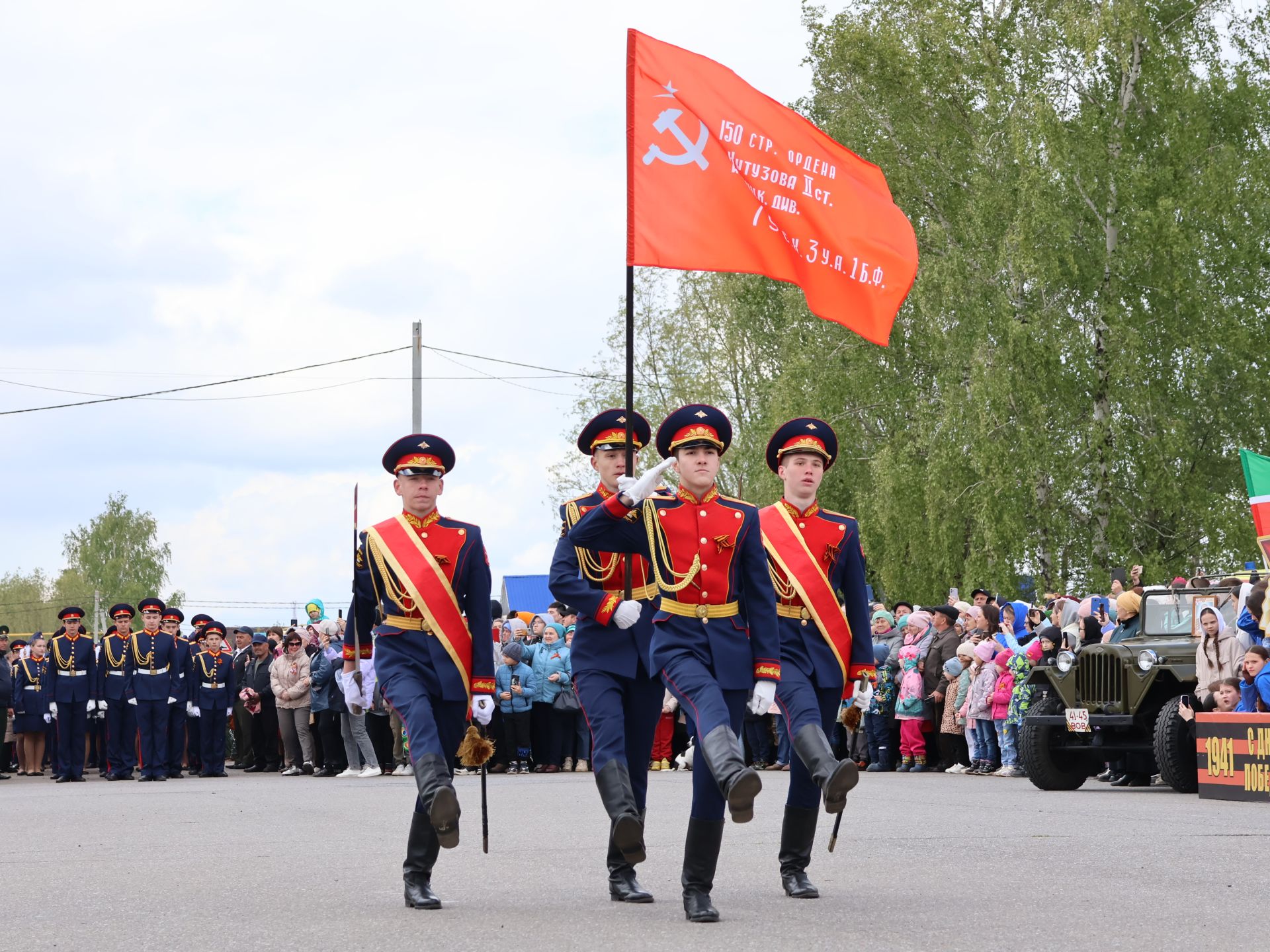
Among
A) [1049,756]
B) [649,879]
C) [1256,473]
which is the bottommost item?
[649,879]

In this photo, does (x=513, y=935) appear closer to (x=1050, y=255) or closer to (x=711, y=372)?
(x=1050, y=255)

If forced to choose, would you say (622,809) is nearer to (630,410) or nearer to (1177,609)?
(630,410)

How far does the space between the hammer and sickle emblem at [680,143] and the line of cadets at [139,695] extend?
1481cm

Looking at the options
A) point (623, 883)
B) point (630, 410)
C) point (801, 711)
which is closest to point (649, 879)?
point (623, 883)

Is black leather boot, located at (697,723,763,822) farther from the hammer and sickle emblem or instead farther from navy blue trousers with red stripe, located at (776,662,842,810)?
the hammer and sickle emblem

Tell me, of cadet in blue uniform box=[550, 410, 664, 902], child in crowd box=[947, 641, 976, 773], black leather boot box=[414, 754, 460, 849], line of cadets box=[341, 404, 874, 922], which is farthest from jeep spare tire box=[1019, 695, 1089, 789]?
black leather boot box=[414, 754, 460, 849]

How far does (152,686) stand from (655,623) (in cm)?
1689

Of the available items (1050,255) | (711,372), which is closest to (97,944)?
(1050,255)

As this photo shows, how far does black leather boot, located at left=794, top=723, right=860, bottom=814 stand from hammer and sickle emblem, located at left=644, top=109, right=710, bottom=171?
3474 mm

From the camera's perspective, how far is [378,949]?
6.23 meters

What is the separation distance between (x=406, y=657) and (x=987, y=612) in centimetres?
1308

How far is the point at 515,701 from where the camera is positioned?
2234 centimetres

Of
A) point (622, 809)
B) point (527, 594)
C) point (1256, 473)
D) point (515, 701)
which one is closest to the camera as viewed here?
point (622, 809)

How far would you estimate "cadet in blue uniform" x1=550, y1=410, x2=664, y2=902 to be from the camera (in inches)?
297
